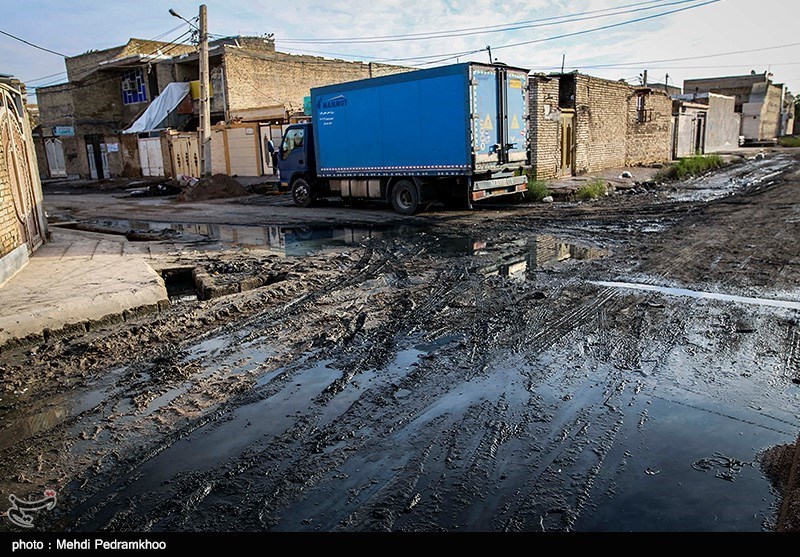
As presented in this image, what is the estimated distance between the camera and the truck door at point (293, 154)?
1864 cm

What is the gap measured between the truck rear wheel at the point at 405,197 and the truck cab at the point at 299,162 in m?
3.89

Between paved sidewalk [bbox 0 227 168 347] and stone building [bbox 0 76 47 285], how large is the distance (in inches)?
12.3

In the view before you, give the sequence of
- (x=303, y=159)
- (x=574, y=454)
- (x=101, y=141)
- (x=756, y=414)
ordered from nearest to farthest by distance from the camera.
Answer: (x=574, y=454)
(x=756, y=414)
(x=303, y=159)
(x=101, y=141)

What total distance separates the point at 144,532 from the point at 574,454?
2.40 m

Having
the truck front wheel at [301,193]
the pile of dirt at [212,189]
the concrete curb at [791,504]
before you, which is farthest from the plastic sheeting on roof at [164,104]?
the concrete curb at [791,504]

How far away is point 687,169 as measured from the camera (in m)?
24.6

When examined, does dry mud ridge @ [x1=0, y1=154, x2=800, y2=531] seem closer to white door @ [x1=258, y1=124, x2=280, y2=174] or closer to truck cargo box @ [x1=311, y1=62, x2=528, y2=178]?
truck cargo box @ [x1=311, y1=62, x2=528, y2=178]

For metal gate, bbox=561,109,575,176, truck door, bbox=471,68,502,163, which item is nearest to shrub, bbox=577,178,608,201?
metal gate, bbox=561,109,575,176

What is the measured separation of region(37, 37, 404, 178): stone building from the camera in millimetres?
30969

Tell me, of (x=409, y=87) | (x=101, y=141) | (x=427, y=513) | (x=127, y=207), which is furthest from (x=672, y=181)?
(x=101, y=141)

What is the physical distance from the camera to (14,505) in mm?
3199

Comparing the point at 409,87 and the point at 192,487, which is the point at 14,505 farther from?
the point at 409,87

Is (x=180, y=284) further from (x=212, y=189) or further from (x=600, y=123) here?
(x=600, y=123)

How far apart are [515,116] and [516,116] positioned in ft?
0.17
